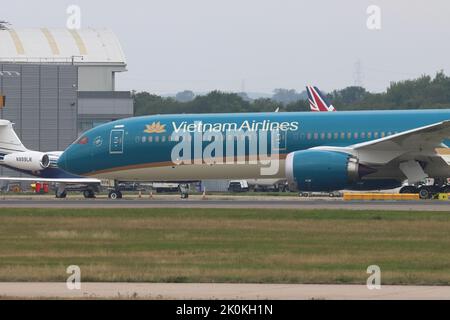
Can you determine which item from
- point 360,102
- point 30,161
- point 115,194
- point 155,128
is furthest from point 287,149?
point 360,102

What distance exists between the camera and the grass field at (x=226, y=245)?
72.8 ft

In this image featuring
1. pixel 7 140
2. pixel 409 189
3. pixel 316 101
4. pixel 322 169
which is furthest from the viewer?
pixel 316 101

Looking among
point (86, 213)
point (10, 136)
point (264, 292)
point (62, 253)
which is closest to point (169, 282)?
point (264, 292)

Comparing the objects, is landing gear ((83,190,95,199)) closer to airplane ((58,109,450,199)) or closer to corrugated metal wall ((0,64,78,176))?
airplane ((58,109,450,199))

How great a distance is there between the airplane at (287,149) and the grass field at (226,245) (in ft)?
28.4

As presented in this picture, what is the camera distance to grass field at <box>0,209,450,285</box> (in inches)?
874

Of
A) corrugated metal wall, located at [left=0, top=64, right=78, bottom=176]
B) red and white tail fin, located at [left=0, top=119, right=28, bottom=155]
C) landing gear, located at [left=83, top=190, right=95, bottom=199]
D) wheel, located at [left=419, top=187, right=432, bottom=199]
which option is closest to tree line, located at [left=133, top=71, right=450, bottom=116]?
corrugated metal wall, located at [left=0, top=64, right=78, bottom=176]

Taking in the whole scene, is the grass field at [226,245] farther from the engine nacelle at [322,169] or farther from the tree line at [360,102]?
the tree line at [360,102]

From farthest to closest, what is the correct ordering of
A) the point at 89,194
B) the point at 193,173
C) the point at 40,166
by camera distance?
the point at 40,166
the point at 89,194
the point at 193,173

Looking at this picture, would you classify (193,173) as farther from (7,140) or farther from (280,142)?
(7,140)

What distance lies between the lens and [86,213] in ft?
130

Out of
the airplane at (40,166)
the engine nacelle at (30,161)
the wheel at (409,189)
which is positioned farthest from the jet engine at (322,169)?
the engine nacelle at (30,161)

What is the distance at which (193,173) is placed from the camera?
2013 inches

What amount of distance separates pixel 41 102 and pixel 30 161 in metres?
28.9
